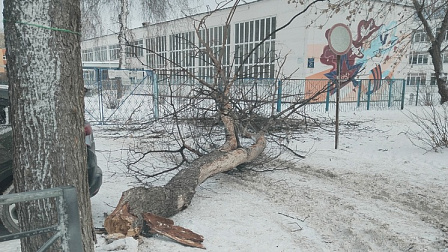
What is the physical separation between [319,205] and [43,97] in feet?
10.8

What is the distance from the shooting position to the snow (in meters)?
3.00

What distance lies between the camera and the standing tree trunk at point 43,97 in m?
1.68

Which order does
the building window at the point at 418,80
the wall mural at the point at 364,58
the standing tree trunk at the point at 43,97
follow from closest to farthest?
the standing tree trunk at the point at 43,97 → the wall mural at the point at 364,58 → the building window at the point at 418,80

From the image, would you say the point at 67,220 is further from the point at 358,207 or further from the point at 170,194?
the point at 358,207

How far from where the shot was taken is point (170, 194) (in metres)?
3.51

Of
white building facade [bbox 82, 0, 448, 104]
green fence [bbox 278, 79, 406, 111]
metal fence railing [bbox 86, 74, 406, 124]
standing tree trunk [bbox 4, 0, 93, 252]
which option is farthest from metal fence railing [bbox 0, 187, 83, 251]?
white building facade [bbox 82, 0, 448, 104]

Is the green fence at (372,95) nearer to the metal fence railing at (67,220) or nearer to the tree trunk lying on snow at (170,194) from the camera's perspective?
the tree trunk lying on snow at (170,194)

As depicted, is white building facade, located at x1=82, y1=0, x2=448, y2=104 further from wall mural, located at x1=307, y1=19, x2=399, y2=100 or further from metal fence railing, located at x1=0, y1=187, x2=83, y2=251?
metal fence railing, located at x1=0, y1=187, x2=83, y2=251

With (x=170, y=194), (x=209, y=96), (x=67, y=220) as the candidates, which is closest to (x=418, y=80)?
(x=209, y=96)

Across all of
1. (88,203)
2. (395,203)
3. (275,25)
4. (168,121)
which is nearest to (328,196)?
(395,203)

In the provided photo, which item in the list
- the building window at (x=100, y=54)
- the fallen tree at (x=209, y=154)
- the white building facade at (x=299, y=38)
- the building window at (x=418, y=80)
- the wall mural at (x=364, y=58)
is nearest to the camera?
the fallen tree at (x=209, y=154)

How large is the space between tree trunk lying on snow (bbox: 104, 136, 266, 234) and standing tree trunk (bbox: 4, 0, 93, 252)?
1.10 m

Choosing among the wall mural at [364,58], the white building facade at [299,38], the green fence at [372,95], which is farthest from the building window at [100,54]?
the green fence at [372,95]

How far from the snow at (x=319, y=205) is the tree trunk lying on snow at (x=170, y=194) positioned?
0.60 ft
